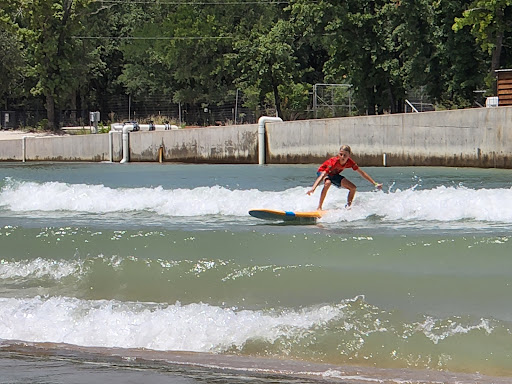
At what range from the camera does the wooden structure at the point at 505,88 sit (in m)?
37.7

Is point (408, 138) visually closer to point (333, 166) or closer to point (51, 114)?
point (333, 166)

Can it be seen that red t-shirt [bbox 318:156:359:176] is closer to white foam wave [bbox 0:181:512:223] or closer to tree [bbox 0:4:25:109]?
white foam wave [bbox 0:181:512:223]

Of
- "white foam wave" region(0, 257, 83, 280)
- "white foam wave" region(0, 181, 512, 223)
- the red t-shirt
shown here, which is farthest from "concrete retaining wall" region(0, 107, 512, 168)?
"white foam wave" region(0, 257, 83, 280)

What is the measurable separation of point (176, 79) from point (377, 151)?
4330 centimetres

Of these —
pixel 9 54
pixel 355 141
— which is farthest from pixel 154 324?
pixel 9 54

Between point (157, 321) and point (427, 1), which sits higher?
point (427, 1)

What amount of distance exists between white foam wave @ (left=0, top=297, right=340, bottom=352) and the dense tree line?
3394 cm

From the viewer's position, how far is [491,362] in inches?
315

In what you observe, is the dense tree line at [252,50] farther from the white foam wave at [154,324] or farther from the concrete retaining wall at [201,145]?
the white foam wave at [154,324]

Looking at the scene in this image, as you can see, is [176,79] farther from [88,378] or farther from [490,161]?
[88,378]

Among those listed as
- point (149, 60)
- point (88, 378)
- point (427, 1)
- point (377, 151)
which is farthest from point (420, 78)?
point (88, 378)

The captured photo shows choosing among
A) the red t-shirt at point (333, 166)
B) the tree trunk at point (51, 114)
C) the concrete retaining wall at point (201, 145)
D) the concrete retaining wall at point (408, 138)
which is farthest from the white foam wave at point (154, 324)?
the tree trunk at point (51, 114)

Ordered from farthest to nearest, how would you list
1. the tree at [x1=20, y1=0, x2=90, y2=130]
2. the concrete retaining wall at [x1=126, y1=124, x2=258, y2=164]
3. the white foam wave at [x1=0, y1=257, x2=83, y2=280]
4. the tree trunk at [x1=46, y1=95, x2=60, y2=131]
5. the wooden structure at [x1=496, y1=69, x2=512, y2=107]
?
the tree trunk at [x1=46, y1=95, x2=60, y2=131] < the tree at [x1=20, y1=0, x2=90, y2=130] < the concrete retaining wall at [x1=126, y1=124, x2=258, y2=164] < the wooden structure at [x1=496, y1=69, x2=512, y2=107] < the white foam wave at [x1=0, y1=257, x2=83, y2=280]

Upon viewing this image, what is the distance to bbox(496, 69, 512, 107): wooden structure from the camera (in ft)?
124
